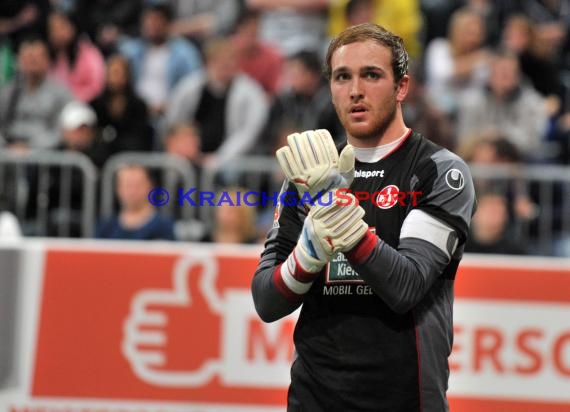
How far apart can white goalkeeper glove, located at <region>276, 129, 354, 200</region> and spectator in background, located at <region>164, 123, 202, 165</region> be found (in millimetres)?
6188

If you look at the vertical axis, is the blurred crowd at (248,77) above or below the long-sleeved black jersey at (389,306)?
above

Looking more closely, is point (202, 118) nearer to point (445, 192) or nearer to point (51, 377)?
point (51, 377)

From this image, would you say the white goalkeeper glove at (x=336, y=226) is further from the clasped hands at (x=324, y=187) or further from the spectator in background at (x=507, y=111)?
the spectator in background at (x=507, y=111)

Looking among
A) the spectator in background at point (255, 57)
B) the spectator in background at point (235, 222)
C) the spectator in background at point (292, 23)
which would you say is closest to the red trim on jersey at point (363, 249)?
the spectator in background at point (235, 222)

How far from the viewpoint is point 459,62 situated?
1091cm

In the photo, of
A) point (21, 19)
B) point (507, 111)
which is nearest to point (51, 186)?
point (21, 19)

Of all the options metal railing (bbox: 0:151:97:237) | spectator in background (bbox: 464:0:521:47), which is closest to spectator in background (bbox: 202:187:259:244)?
metal railing (bbox: 0:151:97:237)

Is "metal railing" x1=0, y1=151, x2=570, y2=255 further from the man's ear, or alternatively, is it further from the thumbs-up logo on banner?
the man's ear

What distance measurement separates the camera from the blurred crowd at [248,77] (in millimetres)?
9953

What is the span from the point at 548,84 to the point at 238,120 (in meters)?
3.23

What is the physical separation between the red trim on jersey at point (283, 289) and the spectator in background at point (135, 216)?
4.88 meters

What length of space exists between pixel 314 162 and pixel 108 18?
9121 mm

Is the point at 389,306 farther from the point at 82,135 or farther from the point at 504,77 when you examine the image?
the point at 504,77

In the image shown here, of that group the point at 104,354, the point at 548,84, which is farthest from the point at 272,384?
the point at 548,84
